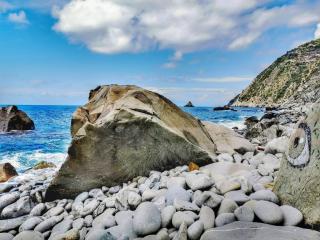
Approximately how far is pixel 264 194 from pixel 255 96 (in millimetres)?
133817

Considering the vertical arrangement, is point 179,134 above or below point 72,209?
above

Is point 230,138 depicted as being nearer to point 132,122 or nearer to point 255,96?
point 132,122

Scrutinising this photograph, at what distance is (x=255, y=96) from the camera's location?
5300 inches

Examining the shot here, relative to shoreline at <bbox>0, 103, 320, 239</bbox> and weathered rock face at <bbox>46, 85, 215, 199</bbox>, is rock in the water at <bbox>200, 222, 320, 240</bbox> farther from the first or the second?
weathered rock face at <bbox>46, 85, 215, 199</bbox>

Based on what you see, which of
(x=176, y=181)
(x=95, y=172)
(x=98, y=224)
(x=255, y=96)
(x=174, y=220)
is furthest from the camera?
(x=255, y=96)

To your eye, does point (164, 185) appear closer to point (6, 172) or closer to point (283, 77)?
point (6, 172)

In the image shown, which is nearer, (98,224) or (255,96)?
(98,224)

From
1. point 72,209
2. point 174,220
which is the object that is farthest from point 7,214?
point 174,220

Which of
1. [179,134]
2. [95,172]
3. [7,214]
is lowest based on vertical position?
[7,214]

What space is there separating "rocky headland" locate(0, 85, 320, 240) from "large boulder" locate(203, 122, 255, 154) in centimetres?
3

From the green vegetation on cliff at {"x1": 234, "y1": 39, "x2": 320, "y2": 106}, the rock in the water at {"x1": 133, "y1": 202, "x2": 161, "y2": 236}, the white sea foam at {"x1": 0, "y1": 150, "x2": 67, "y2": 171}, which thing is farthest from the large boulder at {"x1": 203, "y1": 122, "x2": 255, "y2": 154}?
the green vegetation on cliff at {"x1": 234, "y1": 39, "x2": 320, "y2": 106}

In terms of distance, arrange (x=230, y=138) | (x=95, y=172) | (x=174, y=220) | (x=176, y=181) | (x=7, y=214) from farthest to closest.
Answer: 1. (x=230, y=138)
2. (x=95, y=172)
3. (x=7, y=214)
4. (x=176, y=181)
5. (x=174, y=220)

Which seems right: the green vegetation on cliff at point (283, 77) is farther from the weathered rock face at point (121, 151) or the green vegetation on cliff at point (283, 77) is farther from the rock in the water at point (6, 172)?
the weathered rock face at point (121, 151)

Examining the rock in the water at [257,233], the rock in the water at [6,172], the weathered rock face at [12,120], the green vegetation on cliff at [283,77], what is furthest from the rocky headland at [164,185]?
the green vegetation on cliff at [283,77]
